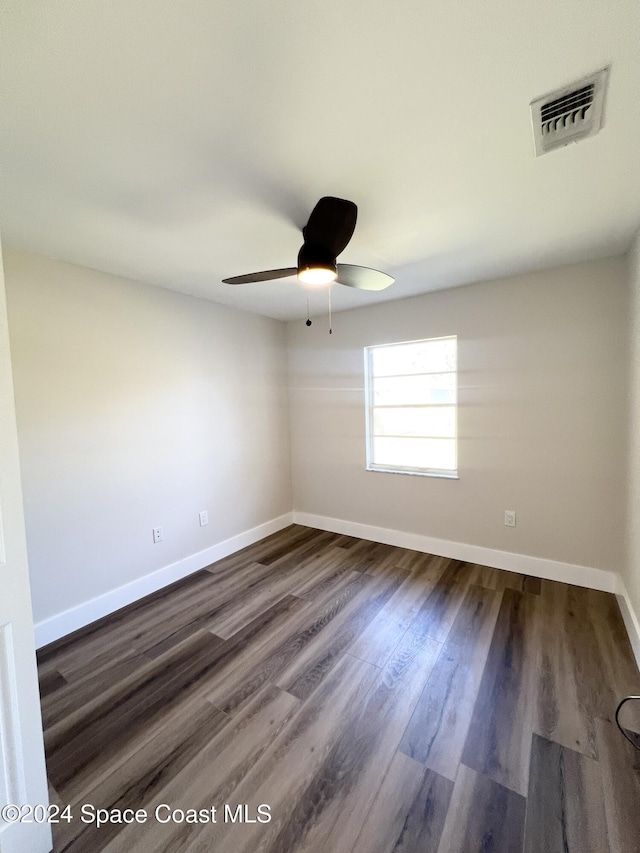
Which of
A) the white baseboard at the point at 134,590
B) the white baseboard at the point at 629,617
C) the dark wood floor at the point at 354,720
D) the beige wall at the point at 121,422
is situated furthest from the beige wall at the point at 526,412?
the white baseboard at the point at 134,590

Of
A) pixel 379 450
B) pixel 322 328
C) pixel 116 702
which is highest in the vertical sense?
pixel 322 328

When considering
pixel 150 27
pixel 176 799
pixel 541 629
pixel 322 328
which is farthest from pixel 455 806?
pixel 322 328

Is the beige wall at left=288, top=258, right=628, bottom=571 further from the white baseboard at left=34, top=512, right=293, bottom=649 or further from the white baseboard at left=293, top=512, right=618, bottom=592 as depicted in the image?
the white baseboard at left=34, top=512, right=293, bottom=649

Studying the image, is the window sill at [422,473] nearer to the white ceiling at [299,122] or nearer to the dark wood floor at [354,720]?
the dark wood floor at [354,720]

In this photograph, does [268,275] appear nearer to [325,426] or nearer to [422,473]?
[325,426]

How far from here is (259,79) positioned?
39.5 inches

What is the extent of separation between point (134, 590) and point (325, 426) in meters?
2.31

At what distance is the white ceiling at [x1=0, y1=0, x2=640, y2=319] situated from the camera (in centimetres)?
86

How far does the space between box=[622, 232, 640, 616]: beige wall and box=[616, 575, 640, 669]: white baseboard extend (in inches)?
2.3

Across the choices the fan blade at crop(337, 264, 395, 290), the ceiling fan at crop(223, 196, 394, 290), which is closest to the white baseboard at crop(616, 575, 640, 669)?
the fan blade at crop(337, 264, 395, 290)

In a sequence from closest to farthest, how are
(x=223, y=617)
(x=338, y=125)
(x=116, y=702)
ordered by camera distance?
1. (x=338, y=125)
2. (x=116, y=702)
3. (x=223, y=617)

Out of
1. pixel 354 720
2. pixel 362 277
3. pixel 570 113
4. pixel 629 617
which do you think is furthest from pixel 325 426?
pixel 570 113

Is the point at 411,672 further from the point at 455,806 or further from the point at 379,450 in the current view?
the point at 379,450

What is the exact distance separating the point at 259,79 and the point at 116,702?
2.67 metres
